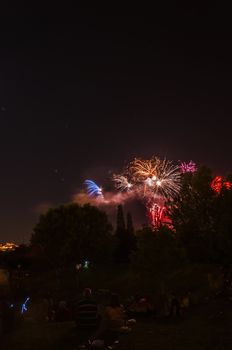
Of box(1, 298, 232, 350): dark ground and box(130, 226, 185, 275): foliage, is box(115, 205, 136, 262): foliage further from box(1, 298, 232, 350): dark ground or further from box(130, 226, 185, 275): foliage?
box(1, 298, 232, 350): dark ground

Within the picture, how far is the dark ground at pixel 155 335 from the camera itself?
14.8 m

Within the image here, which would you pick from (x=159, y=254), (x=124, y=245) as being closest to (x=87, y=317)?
(x=159, y=254)

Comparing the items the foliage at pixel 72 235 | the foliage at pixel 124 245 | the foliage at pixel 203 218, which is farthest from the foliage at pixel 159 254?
the foliage at pixel 124 245

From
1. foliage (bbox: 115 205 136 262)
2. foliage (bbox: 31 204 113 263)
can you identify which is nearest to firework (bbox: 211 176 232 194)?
foliage (bbox: 31 204 113 263)

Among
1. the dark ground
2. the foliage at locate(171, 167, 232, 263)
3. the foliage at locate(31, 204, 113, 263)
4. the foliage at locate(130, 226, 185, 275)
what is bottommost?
the dark ground

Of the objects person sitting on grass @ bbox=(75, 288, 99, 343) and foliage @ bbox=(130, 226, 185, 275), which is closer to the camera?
person sitting on grass @ bbox=(75, 288, 99, 343)

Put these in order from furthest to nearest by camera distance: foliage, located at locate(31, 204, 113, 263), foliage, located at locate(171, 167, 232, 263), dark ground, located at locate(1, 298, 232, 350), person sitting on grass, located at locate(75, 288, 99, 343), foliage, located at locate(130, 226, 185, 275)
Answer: foliage, located at locate(31, 204, 113, 263)
foliage, located at locate(171, 167, 232, 263)
foliage, located at locate(130, 226, 185, 275)
person sitting on grass, located at locate(75, 288, 99, 343)
dark ground, located at locate(1, 298, 232, 350)

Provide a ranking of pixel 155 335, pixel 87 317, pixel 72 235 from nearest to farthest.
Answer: pixel 155 335, pixel 87 317, pixel 72 235

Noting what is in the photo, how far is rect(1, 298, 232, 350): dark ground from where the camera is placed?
1478cm

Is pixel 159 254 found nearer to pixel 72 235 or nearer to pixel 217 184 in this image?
pixel 217 184

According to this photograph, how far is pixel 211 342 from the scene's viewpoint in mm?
15000

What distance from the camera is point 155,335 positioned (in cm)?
1680

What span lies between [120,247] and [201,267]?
37907 millimetres

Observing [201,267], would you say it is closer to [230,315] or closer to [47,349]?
[230,315]
